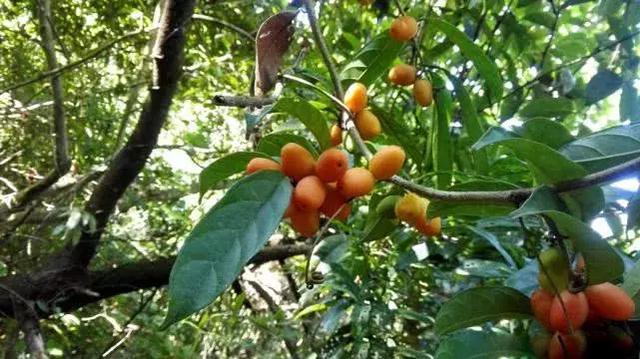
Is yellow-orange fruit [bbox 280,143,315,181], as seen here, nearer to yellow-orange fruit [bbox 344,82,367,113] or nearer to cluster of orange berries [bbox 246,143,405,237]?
cluster of orange berries [bbox 246,143,405,237]

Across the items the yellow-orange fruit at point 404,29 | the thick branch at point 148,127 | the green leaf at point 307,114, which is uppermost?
the thick branch at point 148,127

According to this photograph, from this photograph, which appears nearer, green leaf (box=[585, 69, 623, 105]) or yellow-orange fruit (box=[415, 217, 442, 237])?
yellow-orange fruit (box=[415, 217, 442, 237])

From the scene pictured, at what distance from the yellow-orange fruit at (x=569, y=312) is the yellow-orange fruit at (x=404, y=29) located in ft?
1.48

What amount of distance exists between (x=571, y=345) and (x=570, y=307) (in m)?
0.03

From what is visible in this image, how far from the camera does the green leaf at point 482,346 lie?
55cm

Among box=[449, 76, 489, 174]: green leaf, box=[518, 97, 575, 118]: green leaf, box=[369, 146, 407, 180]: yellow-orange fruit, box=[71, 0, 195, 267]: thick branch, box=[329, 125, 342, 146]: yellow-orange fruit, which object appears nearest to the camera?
box=[369, 146, 407, 180]: yellow-orange fruit

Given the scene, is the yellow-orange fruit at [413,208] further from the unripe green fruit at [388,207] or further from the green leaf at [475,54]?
the green leaf at [475,54]

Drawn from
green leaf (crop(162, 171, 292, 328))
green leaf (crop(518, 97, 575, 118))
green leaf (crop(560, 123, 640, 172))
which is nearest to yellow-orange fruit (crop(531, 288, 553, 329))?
green leaf (crop(560, 123, 640, 172))

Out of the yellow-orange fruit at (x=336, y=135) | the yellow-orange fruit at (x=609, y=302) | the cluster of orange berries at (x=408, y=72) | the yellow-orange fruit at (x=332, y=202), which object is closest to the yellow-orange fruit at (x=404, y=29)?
the cluster of orange berries at (x=408, y=72)

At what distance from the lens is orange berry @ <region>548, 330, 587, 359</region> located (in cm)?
48

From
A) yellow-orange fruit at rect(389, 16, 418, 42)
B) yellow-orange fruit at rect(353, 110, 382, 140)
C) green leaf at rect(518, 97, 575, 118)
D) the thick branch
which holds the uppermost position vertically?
the thick branch

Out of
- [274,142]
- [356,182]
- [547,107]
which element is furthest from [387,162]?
[547,107]

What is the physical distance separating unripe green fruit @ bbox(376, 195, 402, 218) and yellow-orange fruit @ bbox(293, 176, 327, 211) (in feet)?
0.41

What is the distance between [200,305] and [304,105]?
22 cm
